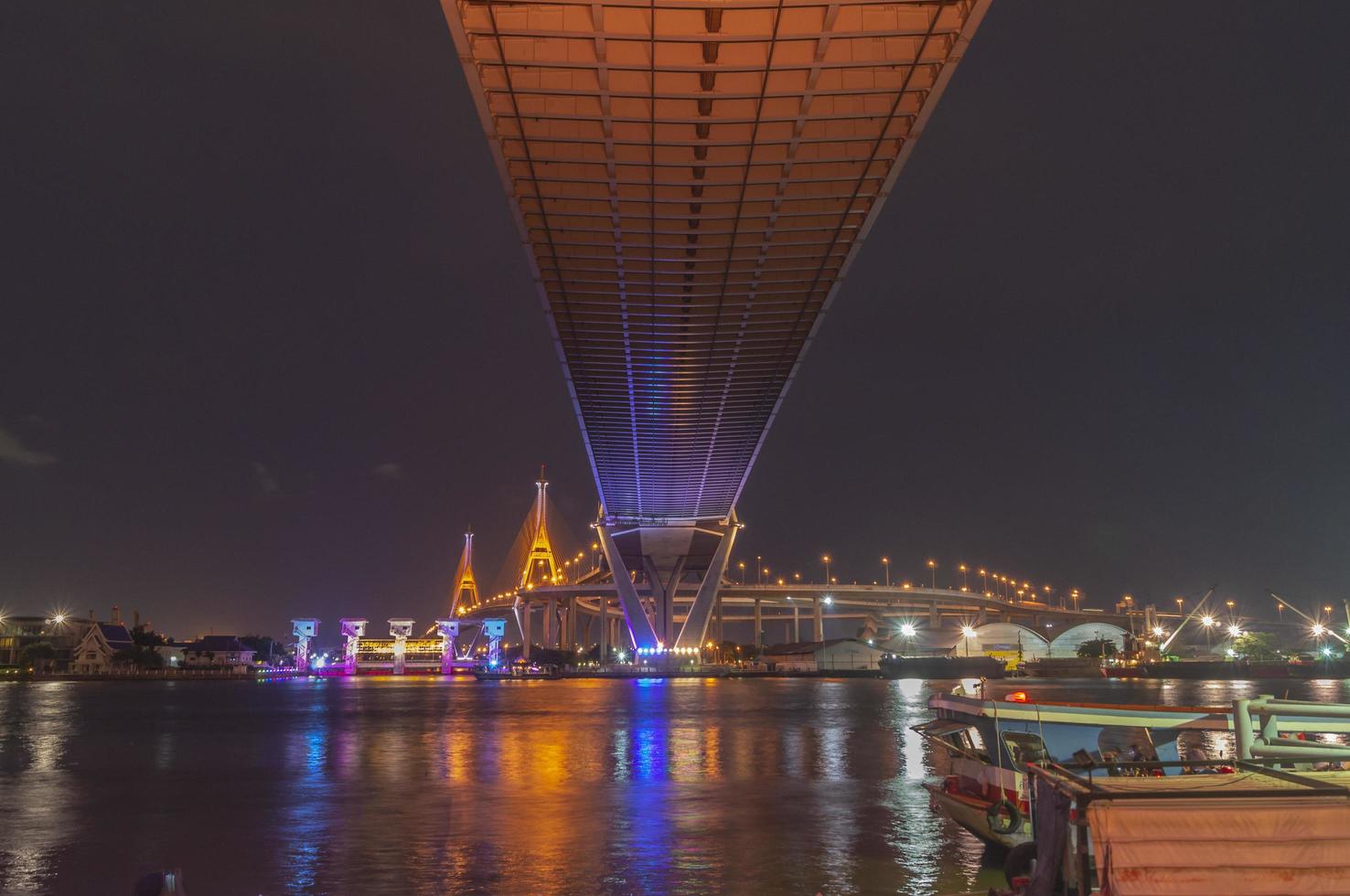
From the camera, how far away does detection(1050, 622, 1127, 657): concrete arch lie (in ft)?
528

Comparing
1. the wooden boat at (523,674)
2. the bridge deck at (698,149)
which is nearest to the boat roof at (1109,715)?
the bridge deck at (698,149)

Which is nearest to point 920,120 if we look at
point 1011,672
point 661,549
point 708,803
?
point 708,803

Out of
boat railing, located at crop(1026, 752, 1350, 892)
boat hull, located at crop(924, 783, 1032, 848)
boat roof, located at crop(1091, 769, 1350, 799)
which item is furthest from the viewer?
boat hull, located at crop(924, 783, 1032, 848)

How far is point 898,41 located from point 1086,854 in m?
28.6

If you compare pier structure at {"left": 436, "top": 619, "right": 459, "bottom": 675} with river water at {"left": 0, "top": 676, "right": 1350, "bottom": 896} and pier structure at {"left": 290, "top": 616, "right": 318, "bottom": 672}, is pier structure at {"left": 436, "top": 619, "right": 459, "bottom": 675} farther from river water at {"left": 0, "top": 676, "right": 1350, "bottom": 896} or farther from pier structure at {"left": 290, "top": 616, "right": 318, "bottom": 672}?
river water at {"left": 0, "top": 676, "right": 1350, "bottom": 896}

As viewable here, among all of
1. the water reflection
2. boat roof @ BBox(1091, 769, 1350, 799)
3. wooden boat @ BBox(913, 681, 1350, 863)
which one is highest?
boat roof @ BBox(1091, 769, 1350, 799)

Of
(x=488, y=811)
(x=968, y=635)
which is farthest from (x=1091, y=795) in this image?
(x=968, y=635)

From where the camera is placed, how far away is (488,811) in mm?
20219

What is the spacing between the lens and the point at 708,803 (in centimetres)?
2077

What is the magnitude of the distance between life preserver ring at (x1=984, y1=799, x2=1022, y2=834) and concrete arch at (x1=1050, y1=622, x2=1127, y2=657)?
15555 centimetres

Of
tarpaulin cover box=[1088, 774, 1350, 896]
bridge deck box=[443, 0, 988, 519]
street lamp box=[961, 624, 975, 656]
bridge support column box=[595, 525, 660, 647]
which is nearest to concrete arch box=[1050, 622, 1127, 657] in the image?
street lamp box=[961, 624, 975, 656]

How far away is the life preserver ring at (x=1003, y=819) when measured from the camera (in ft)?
48.2

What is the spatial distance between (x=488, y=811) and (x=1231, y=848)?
604 inches

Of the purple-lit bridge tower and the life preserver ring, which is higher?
the purple-lit bridge tower
